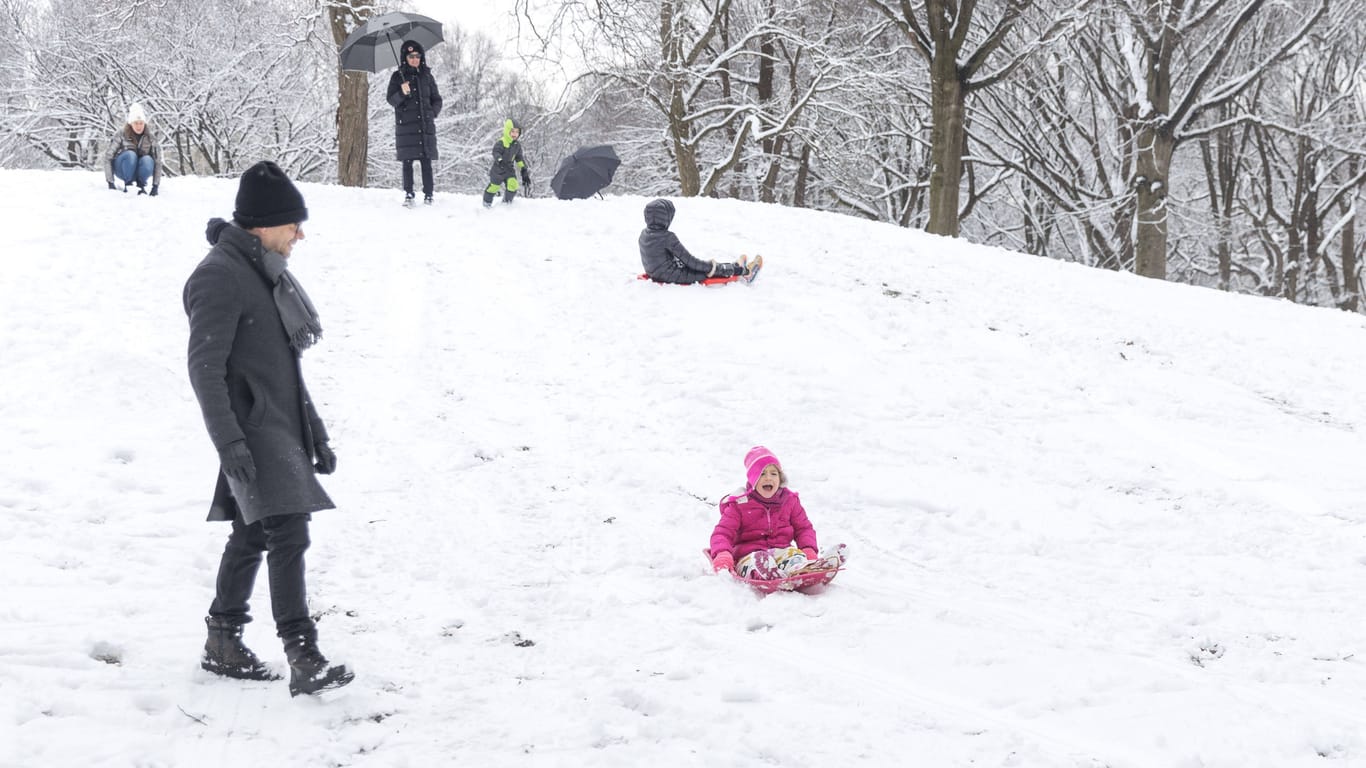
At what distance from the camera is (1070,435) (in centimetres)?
741

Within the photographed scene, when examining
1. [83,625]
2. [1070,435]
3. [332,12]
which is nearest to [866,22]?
[332,12]

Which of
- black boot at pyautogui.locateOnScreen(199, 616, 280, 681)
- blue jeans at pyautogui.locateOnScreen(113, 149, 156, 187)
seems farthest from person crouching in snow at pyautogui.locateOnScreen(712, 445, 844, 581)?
blue jeans at pyautogui.locateOnScreen(113, 149, 156, 187)

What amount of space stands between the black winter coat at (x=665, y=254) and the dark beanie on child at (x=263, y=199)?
6.84m

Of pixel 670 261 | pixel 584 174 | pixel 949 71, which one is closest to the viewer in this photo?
pixel 670 261

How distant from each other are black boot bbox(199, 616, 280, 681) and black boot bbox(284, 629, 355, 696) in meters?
0.21

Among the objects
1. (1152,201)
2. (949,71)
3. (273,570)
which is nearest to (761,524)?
(273,570)

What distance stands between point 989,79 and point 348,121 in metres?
10.2

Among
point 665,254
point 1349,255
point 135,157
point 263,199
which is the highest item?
point 1349,255

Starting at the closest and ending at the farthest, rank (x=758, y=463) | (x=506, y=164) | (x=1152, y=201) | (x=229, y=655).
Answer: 1. (x=229, y=655)
2. (x=758, y=463)
3. (x=506, y=164)
4. (x=1152, y=201)

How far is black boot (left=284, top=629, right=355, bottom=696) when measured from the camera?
11.7ft

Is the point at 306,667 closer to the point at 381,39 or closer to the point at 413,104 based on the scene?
the point at 413,104

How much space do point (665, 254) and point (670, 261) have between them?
9 centimetres

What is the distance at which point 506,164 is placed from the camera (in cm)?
1427

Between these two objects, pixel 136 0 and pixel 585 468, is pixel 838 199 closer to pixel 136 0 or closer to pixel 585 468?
pixel 136 0
